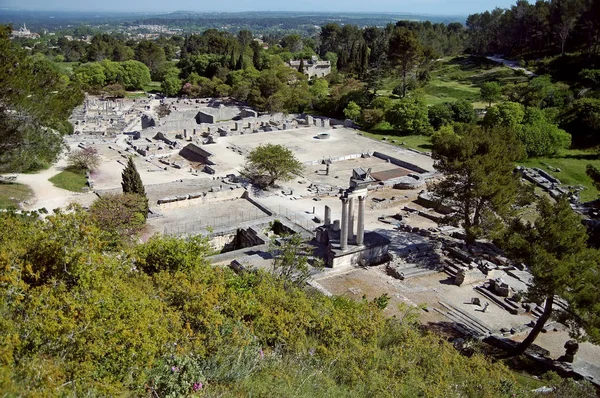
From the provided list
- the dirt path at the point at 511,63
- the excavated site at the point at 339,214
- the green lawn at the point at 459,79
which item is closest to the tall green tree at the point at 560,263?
the excavated site at the point at 339,214

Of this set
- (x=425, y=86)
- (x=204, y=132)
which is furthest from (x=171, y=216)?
(x=425, y=86)

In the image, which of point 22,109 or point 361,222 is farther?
point 361,222

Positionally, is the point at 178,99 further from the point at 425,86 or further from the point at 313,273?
the point at 313,273

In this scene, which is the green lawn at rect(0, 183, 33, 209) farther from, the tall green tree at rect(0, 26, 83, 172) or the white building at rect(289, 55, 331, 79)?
the white building at rect(289, 55, 331, 79)

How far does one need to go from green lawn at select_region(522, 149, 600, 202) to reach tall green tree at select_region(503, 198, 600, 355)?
20978 millimetres

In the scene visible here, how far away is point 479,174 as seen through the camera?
2336 cm

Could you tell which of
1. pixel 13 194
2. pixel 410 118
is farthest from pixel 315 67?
pixel 13 194

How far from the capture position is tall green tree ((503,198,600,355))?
15.7 m

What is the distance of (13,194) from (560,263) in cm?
2901

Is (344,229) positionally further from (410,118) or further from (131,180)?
(410,118)

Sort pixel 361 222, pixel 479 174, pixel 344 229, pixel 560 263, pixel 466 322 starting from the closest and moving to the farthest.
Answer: pixel 560 263 → pixel 466 322 → pixel 479 174 → pixel 344 229 → pixel 361 222

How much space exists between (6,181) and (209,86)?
44191 millimetres

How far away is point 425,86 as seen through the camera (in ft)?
242

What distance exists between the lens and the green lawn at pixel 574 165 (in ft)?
122
